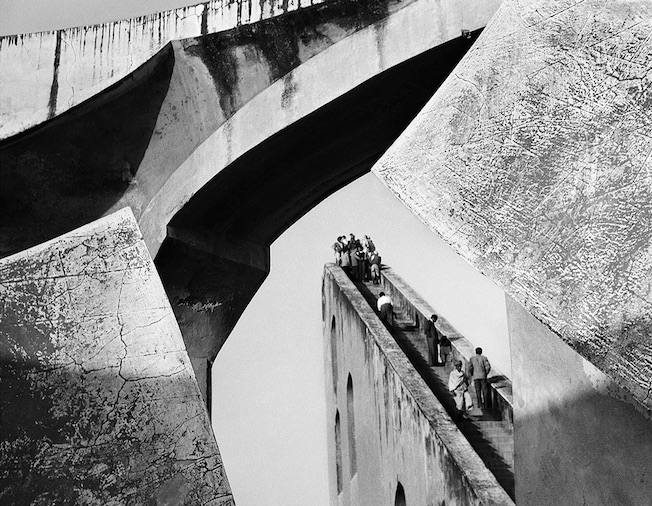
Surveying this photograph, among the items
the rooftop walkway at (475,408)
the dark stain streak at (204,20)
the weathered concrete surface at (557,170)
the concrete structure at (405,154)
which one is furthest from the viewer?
the rooftop walkway at (475,408)

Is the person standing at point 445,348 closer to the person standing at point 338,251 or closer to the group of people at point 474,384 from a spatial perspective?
the group of people at point 474,384

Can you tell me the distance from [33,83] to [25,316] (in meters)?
2.69

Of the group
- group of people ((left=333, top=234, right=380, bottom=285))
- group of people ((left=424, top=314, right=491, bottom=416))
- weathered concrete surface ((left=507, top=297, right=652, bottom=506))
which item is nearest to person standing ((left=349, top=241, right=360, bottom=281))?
group of people ((left=333, top=234, right=380, bottom=285))

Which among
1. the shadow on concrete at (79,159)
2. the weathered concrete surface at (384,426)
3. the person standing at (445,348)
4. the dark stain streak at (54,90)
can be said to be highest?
the dark stain streak at (54,90)

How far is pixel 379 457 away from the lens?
10.8m

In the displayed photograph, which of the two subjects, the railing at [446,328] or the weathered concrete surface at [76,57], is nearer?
the weathered concrete surface at [76,57]

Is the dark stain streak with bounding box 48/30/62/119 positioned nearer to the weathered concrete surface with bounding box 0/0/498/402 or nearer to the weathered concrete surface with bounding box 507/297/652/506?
the weathered concrete surface with bounding box 0/0/498/402

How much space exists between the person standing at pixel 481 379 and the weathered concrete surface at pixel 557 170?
6418 mm

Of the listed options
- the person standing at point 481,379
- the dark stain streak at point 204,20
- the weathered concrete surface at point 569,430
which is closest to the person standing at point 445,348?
the person standing at point 481,379

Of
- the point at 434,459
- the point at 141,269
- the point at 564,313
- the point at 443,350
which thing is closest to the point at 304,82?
the point at 141,269

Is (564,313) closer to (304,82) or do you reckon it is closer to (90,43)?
(304,82)

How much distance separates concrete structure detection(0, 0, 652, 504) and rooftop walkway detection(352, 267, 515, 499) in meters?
3.21

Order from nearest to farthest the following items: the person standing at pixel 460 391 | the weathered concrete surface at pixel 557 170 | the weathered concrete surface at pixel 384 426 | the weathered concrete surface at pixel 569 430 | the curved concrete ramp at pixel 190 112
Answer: the weathered concrete surface at pixel 557 170
the weathered concrete surface at pixel 569 430
the curved concrete ramp at pixel 190 112
the weathered concrete surface at pixel 384 426
the person standing at pixel 460 391

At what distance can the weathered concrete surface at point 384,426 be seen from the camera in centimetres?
724
